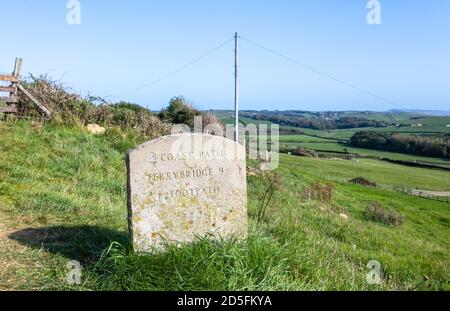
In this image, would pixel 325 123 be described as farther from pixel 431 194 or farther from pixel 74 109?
Answer: pixel 74 109

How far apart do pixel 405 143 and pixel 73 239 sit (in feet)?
355

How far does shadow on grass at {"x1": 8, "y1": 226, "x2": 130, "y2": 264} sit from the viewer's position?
588 centimetres

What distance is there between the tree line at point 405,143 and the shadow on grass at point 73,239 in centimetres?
10370

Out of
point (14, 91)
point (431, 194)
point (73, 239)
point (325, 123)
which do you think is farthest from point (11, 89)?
point (325, 123)

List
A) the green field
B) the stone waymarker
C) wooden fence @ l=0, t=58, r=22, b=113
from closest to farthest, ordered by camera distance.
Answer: the green field < the stone waymarker < wooden fence @ l=0, t=58, r=22, b=113

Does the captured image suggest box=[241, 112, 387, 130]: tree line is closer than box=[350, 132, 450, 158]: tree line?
No

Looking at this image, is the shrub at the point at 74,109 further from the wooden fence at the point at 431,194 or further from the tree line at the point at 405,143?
the tree line at the point at 405,143

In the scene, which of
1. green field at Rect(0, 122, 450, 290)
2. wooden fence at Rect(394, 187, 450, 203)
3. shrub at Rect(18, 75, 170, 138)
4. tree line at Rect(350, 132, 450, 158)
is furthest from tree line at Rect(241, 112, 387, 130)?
green field at Rect(0, 122, 450, 290)

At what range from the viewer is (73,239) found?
636 centimetres

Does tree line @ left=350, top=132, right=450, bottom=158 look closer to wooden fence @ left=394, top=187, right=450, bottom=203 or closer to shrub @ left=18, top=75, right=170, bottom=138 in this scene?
wooden fence @ left=394, top=187, right=450, bottom=203

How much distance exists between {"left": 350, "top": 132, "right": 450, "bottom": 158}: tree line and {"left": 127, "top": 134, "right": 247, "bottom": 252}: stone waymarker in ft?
338
